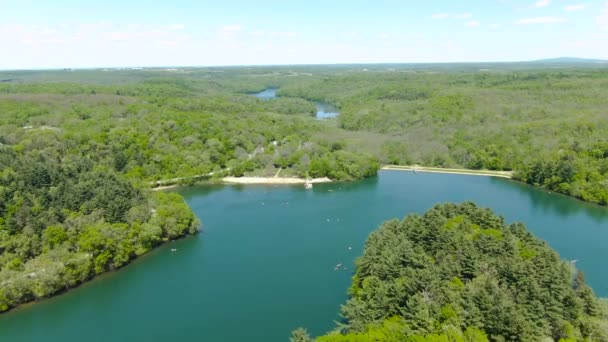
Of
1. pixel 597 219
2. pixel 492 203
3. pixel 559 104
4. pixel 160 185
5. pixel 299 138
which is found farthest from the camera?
pixel 559 104

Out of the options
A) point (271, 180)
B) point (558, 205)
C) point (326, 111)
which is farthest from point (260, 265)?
point (326, 111)

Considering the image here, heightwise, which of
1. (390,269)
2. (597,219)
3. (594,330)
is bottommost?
(597,219)

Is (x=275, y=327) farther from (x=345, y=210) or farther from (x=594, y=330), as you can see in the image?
(x=345, y=210)

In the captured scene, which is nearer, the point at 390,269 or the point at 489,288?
the point at 489,288

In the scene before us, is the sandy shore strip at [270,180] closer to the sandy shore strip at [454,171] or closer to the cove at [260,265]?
the cove at [260,265]

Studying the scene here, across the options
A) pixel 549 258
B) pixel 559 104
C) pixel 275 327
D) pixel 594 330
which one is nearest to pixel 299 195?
pixel 275 327

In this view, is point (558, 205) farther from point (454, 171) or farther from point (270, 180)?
point (270, 180)

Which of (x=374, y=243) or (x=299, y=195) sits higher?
(x=374, y=243)
